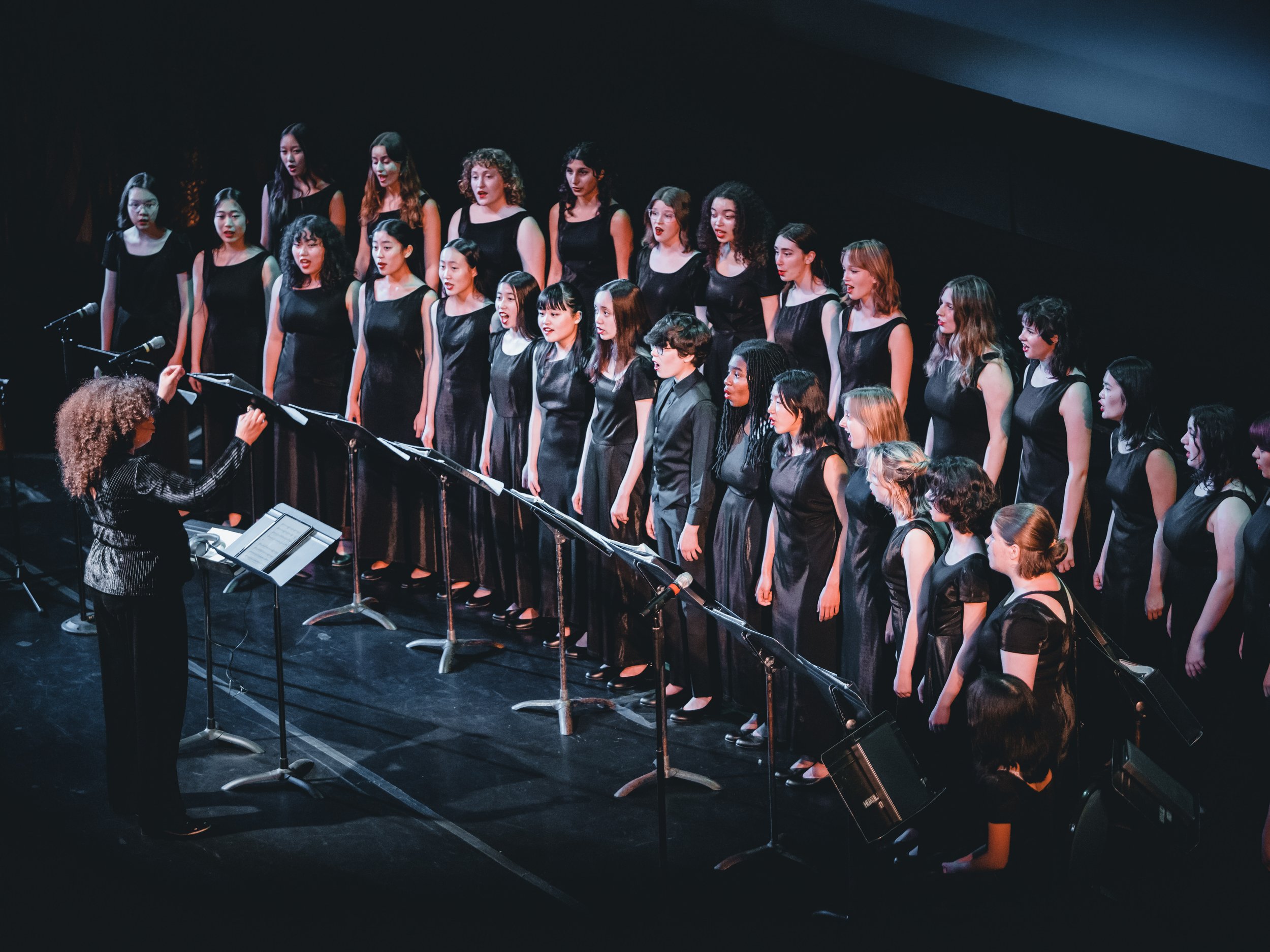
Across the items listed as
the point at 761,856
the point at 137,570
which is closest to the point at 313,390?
the point at 137,570

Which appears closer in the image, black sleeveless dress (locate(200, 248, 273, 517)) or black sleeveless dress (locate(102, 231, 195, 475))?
black sleeveless dress (locate(200, 248, 273, 517))

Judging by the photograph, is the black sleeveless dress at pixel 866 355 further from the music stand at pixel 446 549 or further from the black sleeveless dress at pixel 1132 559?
the music stand at pixel 446 549

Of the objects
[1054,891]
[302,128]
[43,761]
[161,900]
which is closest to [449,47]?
[302,128]

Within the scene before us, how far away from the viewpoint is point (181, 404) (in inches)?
276

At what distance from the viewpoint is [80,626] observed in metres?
5.83

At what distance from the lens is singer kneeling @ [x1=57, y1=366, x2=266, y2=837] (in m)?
3.98

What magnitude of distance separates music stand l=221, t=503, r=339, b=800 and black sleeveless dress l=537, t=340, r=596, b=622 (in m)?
1.34

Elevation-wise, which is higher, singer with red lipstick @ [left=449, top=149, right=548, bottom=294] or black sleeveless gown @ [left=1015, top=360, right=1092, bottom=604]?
singer with red lipstick @ [left=449, top=149, right=548, bottom=294]

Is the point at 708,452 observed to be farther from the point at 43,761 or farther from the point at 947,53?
the point at 43,761

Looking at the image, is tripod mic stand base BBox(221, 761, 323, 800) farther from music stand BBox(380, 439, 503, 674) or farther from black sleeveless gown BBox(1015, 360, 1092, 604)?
black sleeveless gown BBox(1015, 360, 1092, 604)

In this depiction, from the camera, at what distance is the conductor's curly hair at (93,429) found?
13.0 feet

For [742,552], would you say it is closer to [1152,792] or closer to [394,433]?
[1152,792]

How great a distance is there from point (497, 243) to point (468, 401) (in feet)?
2.44

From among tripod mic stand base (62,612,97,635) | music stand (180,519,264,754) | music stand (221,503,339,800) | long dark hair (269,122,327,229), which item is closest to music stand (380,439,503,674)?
music stand (221,503,339,800)
